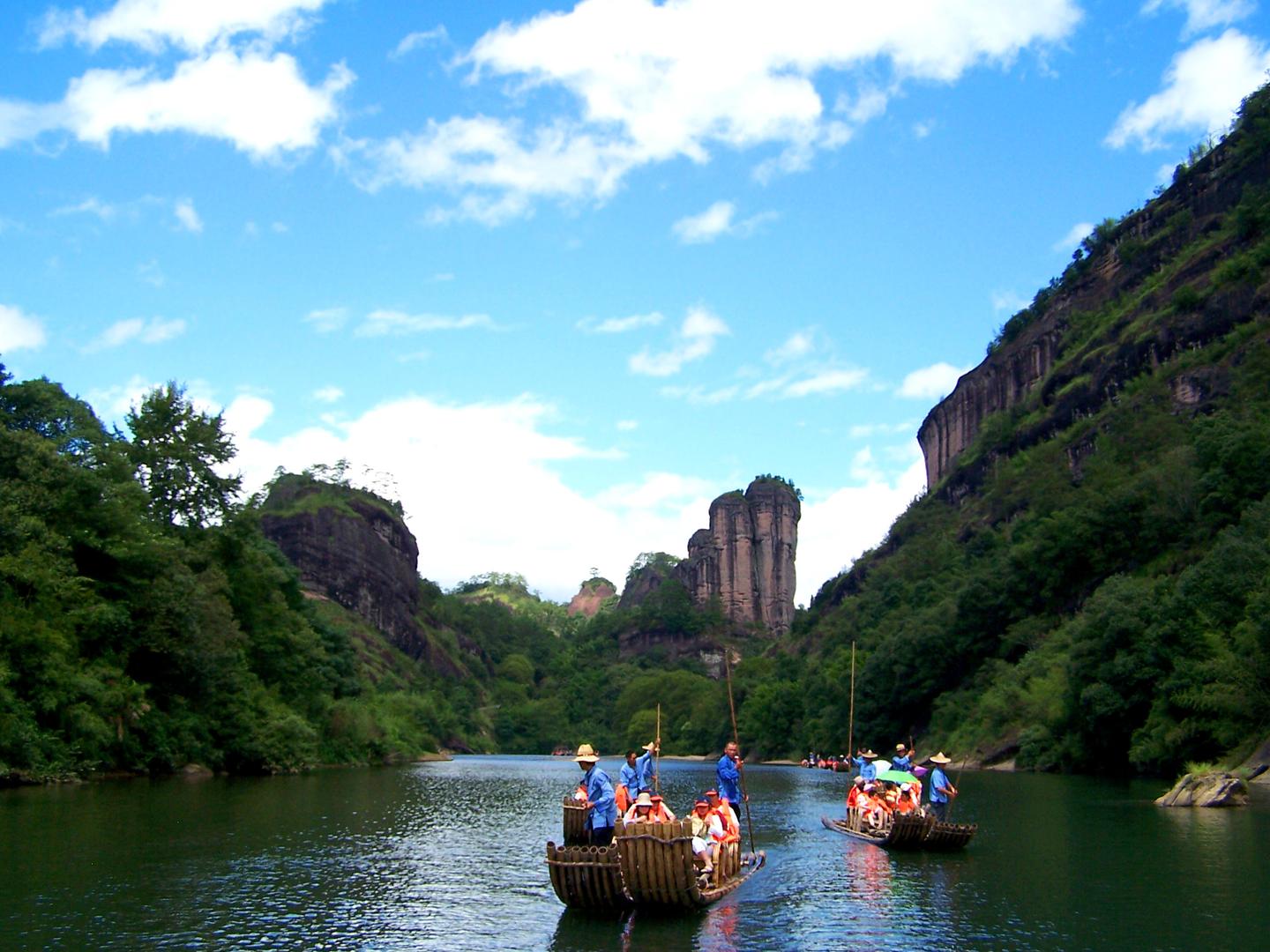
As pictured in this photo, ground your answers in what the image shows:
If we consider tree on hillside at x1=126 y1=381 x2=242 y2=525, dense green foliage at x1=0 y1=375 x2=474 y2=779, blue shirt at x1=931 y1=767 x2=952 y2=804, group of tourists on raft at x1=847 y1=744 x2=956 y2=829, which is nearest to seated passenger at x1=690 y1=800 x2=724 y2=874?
group of tourists on raft at x1=847 y1=744 x2=956 y2=829

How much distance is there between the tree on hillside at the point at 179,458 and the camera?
6612cm

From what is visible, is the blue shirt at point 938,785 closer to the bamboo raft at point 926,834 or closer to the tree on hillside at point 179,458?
the bamboo raft at point 926,834

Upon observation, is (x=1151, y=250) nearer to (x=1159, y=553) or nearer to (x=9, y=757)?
(x=1159, y=553)

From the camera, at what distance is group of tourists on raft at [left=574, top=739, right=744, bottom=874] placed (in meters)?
20.1

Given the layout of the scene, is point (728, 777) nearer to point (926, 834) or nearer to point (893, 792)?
point (926, 834)

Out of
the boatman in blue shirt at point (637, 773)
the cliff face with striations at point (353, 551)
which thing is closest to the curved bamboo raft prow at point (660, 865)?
the boatman in blue shirt at point (637, 773)

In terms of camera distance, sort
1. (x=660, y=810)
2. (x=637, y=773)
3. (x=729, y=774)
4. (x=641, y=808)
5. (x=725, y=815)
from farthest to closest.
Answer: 1. (x=729, y=774)
2. (x=637, y=773)
3. (x=725, y=815)
4. (x=641, y=808)
5. (x=660, y=810)

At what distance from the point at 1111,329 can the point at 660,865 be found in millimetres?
114118

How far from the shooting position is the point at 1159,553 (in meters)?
76.2

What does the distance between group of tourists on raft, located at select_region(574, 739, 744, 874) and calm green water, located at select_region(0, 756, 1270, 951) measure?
1101 millimetres

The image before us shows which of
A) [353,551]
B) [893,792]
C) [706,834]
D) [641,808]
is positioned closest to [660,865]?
[641,808]

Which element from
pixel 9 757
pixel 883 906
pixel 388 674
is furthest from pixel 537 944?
→ pixel 388 674

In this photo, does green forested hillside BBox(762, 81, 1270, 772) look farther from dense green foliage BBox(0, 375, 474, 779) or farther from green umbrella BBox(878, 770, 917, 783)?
dense green foliage BBox(0, 375, 474, 779)

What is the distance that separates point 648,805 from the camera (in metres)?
21.5
